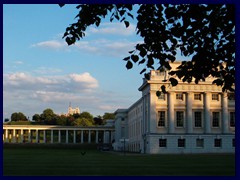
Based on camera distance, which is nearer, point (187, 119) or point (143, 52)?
point (143, 52)

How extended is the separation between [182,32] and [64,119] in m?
145

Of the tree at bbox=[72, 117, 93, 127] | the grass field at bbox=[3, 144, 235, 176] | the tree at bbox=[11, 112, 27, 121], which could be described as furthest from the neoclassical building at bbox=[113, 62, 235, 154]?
the tree at bbox=[11, 112, 27, 121]

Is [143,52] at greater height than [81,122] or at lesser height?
greater

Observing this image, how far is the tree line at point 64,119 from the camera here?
5969 inches

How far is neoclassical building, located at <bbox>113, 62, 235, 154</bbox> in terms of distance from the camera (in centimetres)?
7538

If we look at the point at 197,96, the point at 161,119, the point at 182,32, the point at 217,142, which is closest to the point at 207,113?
the point at 197,96

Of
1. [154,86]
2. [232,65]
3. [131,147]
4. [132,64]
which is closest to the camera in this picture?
[132,64]

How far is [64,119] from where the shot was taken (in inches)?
6122

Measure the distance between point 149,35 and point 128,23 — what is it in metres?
0.66

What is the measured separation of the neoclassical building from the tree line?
72.7 meters

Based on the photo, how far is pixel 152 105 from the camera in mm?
76188

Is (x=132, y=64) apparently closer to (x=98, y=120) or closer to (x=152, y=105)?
(x=152, y=105)

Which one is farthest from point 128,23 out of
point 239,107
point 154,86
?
point 154,86

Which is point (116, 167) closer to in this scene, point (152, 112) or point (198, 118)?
point (152, 112)
